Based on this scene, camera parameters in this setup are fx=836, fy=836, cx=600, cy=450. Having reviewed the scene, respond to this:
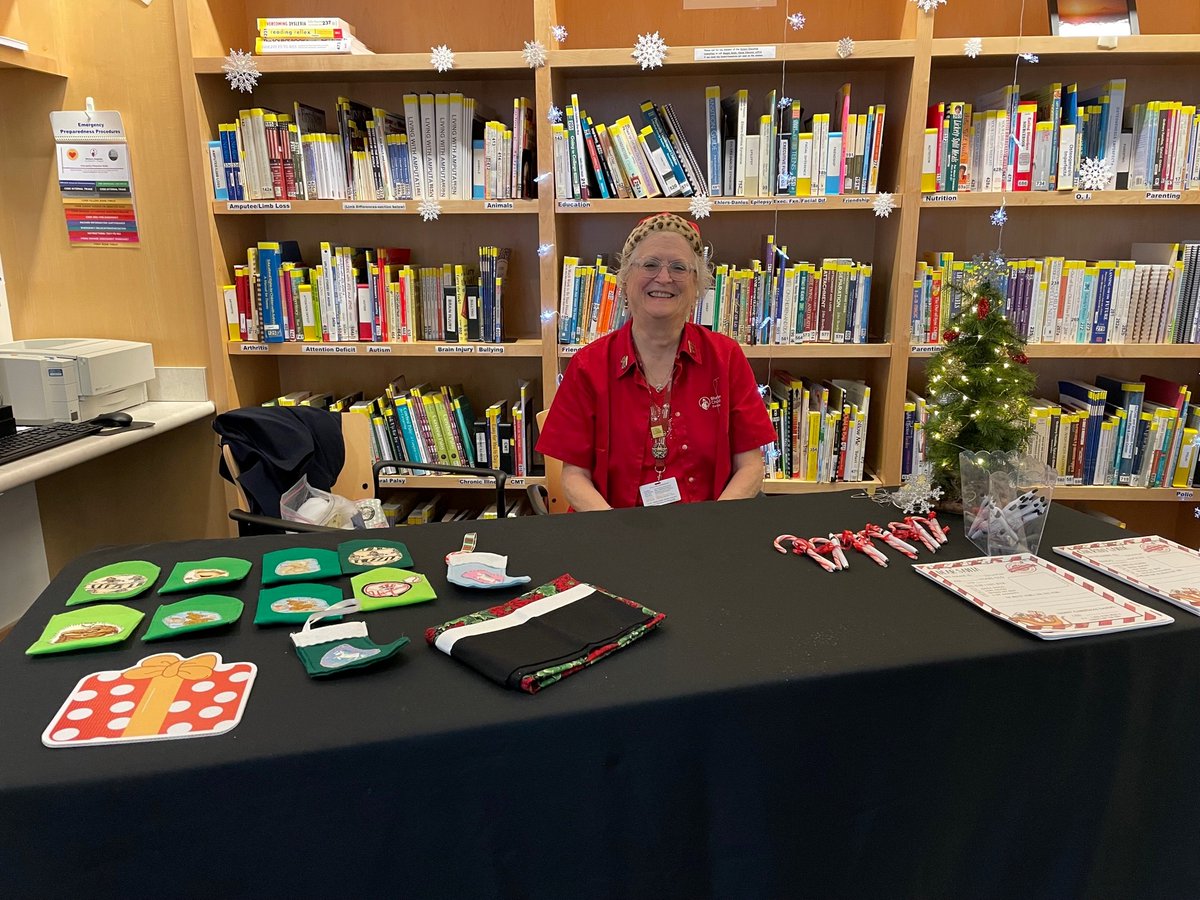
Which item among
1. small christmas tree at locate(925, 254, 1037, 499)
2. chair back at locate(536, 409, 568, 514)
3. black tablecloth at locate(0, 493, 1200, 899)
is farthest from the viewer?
chair back at locate(536, 409, 568, 514)

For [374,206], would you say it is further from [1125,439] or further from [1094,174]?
[1125,439]

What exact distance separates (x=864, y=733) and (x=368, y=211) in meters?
2.31

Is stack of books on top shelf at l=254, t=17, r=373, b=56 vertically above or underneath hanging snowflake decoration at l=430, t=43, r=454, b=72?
above

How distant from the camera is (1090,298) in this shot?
9.07 feet

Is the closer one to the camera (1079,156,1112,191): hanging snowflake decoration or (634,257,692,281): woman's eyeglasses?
(634,257,692,281): woman's eyeglasses

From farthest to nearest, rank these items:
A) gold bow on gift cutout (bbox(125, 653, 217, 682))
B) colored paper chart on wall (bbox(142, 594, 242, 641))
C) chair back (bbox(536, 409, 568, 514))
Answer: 1. chair back (bbox(536, 409, 568, 514))
2. colored paper chart on wall (bbox(142, 594, 242, 641))
3. gold bow on gift cutout (bbox(125, 653, 217, 682))

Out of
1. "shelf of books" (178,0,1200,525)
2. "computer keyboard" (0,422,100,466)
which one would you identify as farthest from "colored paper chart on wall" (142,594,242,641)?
"shelf of books" (178,0,1200,525)

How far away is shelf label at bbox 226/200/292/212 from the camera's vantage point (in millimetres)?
2770

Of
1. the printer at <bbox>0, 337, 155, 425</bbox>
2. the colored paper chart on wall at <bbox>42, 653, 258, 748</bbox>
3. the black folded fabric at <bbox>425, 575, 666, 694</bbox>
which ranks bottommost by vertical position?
the colored paper chart on wall at <bbox>42, 653, 258, 748</bbox>

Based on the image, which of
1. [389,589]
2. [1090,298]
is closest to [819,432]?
[1090,298]

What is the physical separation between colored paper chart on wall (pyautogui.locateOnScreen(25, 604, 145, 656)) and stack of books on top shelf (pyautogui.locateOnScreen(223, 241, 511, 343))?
178 centimetres

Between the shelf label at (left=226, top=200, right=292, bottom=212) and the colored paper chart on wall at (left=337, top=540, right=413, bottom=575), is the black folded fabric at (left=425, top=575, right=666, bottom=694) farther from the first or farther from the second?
the shelf label at (left=226, top=200, right=292, bottom=212)

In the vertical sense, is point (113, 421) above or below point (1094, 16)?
below

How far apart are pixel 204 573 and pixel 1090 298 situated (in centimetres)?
276
